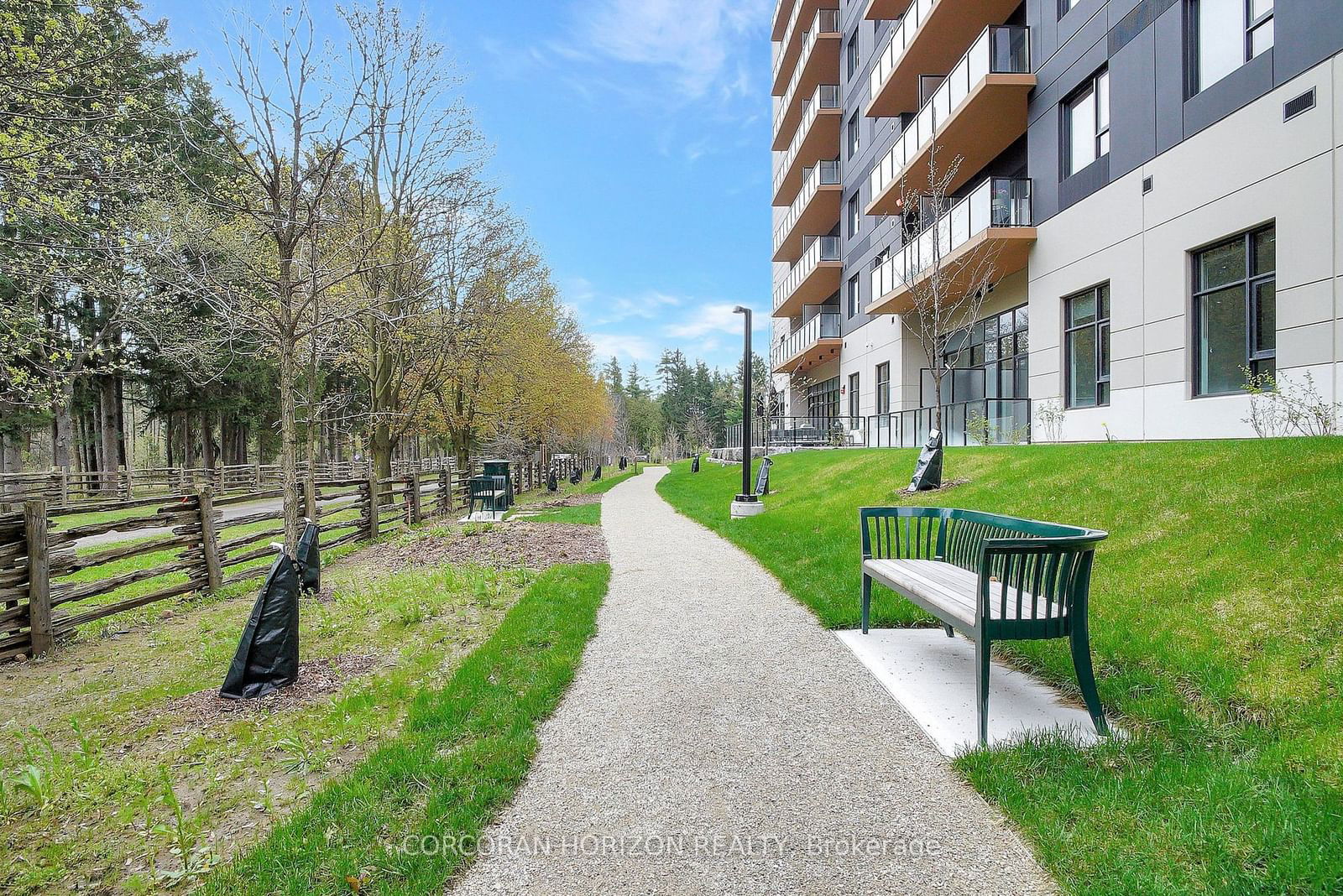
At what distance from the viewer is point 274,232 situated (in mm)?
5523

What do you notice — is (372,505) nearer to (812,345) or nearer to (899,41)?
(899,41)

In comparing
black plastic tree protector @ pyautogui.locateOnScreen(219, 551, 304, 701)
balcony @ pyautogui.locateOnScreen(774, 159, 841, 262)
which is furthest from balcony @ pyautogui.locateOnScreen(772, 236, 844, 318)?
black plastic tree protector @ pyautogui.locateOnScreen(219, 551, 304, 701)

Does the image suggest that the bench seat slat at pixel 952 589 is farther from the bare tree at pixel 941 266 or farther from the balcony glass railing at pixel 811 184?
the balcony glass railing at pixel 811 184

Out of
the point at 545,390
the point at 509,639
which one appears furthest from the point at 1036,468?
the point at 545,390

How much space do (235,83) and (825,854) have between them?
7.54 m

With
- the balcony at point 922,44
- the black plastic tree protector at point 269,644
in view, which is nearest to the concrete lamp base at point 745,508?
the black plastic tree protector at point 269,644

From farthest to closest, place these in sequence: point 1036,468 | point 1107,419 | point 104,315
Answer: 1. point 104,315
2. point 1107,419
3. point 1036,468

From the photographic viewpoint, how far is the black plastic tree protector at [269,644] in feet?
14.3

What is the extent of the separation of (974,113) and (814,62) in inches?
693

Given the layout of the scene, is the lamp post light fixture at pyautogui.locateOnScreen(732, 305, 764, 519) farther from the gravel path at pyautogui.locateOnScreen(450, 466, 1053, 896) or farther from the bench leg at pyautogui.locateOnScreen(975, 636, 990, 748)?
the bench leg at pyautogui.locateOnScreen(975, 636, 990, 748)

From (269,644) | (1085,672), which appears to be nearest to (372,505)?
(269,644)

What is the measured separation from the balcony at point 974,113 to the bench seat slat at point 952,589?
13.5 metres

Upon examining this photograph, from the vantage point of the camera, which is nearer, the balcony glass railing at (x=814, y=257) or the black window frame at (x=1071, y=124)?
the black window frame at (x=1071, y=124)

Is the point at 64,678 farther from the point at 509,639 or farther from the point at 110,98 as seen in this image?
the point at 110,98
